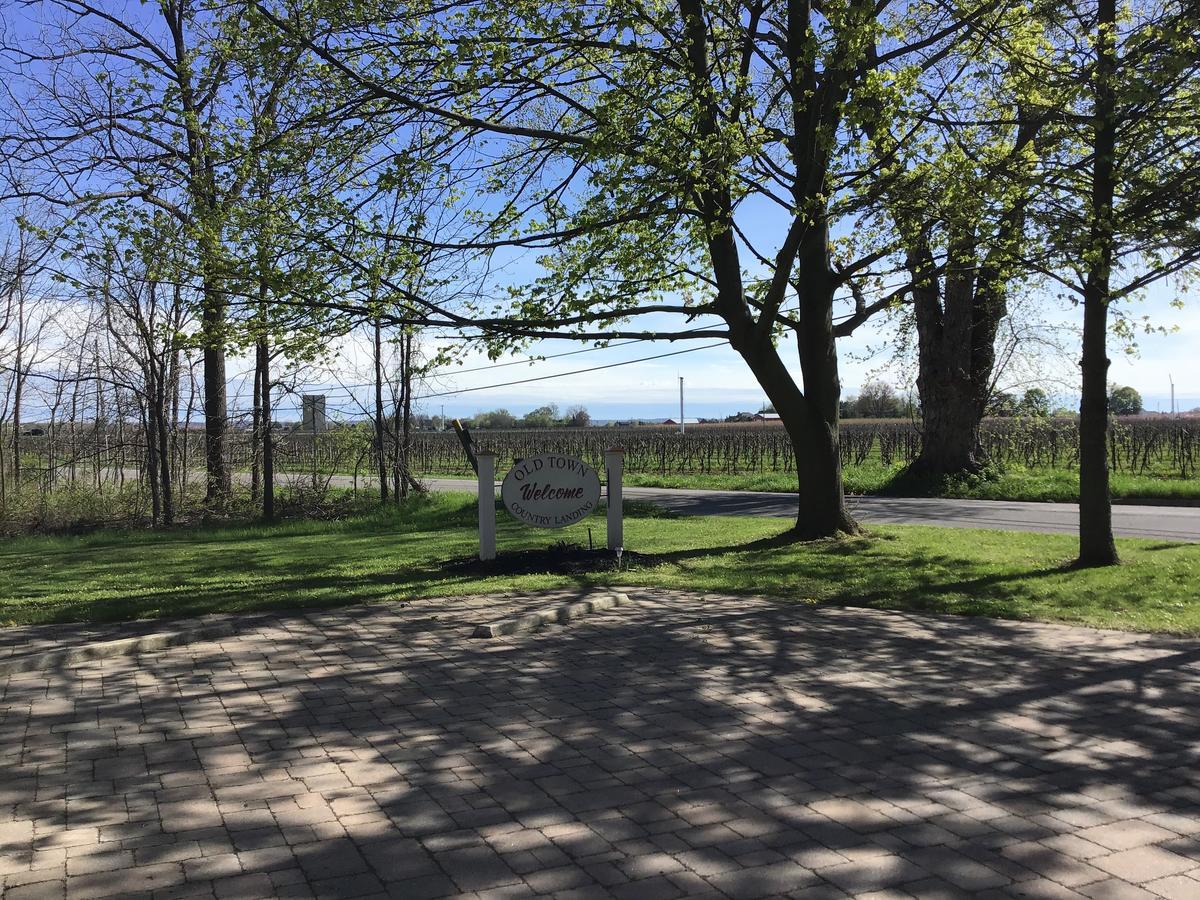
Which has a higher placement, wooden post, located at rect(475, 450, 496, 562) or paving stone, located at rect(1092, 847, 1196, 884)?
wooden post, located at rect(475, 450, 496, 562)

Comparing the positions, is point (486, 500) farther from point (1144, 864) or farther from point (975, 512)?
point (975, 512)

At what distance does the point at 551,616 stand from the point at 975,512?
13234 millimetres

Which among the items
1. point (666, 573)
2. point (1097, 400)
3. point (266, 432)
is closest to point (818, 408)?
point (1097, 400)

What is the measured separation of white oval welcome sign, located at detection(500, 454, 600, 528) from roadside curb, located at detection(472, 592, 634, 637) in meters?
2.54

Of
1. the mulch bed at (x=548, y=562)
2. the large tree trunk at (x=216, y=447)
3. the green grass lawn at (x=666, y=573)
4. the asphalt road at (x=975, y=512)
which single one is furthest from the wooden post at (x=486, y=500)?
the large tree trunk at (x=216, y=447)

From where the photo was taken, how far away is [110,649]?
276 inches

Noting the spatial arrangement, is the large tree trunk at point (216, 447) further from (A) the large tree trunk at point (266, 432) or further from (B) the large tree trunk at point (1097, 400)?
(B) the large tree trunk at point (1097, 400)

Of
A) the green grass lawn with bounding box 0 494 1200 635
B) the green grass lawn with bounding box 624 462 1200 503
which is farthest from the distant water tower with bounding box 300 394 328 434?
the green grass lawn with bounding box 624 462 1200 503

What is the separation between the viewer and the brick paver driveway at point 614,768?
11.3 feet

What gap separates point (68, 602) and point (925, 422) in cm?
2086

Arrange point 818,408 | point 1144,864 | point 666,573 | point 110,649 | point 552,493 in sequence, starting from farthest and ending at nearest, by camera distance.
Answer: point 818,408, point 552,493, point 666,573, point 110,649, point 1144,864

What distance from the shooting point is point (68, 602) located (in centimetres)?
901

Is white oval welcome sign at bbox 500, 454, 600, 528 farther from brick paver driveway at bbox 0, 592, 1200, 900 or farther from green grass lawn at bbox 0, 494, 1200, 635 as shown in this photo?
brick paver driveway at bbox 0, 592, 1200, 900

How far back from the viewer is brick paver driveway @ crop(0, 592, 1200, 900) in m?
3.45
